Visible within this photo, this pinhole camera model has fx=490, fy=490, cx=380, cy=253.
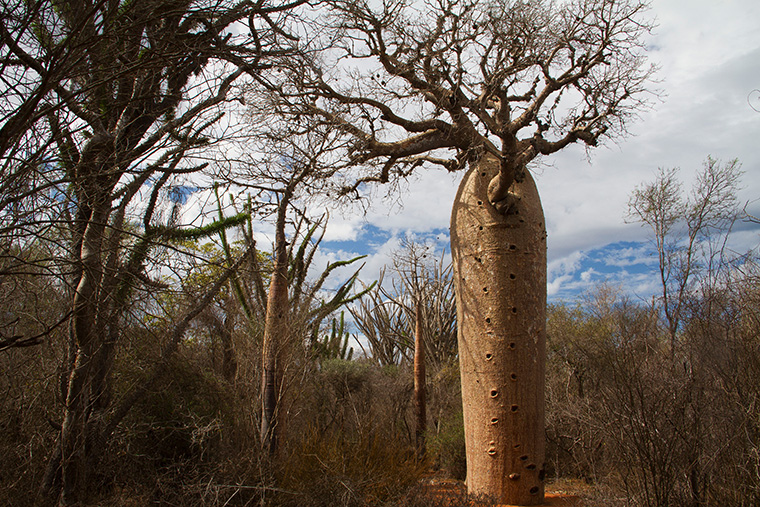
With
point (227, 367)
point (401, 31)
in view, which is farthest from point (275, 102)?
point (227, 367)

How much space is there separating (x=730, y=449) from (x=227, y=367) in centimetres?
701

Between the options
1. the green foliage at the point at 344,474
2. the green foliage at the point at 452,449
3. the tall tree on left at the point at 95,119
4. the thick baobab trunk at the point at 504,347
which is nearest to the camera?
the tall tree on left at the point at 95,119

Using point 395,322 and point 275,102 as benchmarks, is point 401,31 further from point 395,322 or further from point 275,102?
point 395,322

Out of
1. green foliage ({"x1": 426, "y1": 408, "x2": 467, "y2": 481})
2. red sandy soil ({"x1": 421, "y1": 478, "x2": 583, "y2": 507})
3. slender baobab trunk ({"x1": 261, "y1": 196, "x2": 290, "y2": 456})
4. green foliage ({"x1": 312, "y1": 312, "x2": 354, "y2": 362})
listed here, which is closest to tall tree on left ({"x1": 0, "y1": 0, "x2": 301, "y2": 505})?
slender baobab trunk ({"x1": 261, "y1": 196, "x2": 290, "y2": 456})

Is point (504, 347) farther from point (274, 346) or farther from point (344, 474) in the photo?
point (274, 346)

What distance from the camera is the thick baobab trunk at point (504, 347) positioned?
483 centimetres

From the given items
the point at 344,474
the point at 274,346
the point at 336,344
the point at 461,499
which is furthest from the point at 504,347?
the point at 336,344

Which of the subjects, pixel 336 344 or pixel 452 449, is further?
pixel 336 344

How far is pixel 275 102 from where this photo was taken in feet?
17.3

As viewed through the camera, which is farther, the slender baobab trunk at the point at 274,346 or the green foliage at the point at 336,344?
the green foliage at the point at 336,344

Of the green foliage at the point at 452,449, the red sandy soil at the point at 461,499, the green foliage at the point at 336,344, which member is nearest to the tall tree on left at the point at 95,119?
the red sandy soil at the point at 461,499

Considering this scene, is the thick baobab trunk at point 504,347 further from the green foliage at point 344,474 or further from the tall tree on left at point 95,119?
the tall tree on left at point 95,119

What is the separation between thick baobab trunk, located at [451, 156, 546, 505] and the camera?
15.8ft

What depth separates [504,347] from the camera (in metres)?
4.95
